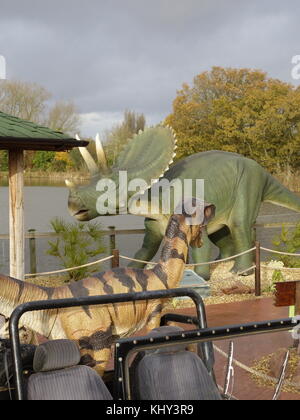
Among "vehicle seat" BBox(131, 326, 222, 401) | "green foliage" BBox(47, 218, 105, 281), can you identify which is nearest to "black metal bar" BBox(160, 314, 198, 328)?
"vehicle seat" BBox(131, 326, 222, 401)

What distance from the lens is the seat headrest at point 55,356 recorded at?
6.59 feet

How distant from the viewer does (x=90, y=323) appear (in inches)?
131

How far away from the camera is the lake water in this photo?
11828 millimetres

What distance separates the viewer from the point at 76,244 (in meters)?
9.12

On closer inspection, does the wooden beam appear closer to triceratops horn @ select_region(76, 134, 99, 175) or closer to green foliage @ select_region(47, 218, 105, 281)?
triceratops horn @ select_region(76, 134, 99, 175)

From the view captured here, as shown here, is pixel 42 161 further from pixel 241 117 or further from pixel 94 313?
pixel 94 313

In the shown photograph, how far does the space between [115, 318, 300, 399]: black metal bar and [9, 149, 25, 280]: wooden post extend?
4.30m

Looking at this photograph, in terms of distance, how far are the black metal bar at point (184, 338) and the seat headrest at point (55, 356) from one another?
0.18 metres

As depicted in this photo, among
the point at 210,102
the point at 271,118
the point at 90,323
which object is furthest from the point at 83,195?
the point at 210,102

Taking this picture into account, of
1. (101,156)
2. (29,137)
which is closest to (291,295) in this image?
(29,137)

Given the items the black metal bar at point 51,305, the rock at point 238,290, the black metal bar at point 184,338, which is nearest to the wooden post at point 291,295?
the black metal bar at point 51,305

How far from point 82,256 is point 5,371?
6.71 m

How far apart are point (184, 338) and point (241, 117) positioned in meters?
26.2

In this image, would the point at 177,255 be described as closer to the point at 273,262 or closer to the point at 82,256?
the point at 82,256
